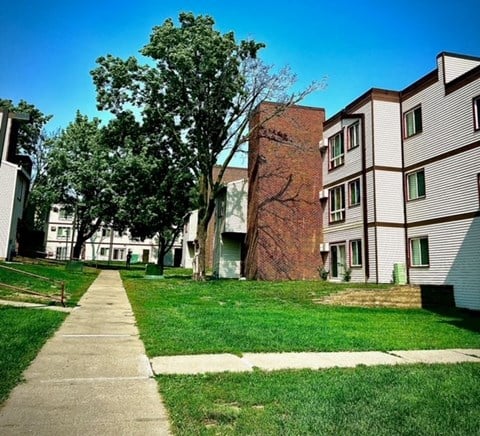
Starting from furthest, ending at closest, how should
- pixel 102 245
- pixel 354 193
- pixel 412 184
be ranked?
pixel 102 245, pixel 354 193, pixel 412 184

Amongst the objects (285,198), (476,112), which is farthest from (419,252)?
(285,198)

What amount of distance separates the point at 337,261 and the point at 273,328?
1567cm

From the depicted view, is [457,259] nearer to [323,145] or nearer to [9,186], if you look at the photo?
[323,145]

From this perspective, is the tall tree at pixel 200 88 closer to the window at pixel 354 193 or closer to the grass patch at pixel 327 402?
the window at pixel 354 193

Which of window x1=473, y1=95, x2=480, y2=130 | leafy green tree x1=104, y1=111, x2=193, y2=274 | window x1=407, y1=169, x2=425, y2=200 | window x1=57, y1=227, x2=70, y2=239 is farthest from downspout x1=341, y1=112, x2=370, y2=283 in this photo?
window x1=57, y1=227, x2=70, y2=239

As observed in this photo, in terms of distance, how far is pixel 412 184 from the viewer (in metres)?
20.5

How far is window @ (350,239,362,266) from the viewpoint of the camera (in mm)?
21891

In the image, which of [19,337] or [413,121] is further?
[413,121]

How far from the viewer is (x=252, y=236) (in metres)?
25.7

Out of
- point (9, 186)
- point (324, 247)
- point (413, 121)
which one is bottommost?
point (324, 247)

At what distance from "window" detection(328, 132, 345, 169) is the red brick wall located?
3.75 ft

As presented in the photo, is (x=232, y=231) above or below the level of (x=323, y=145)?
below

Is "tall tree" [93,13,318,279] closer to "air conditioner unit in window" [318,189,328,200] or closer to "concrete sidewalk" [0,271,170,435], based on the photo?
"air conditioner unit in window" [318,189,328,200]

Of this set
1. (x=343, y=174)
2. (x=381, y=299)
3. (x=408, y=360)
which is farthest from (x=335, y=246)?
(x=408, y=360)
